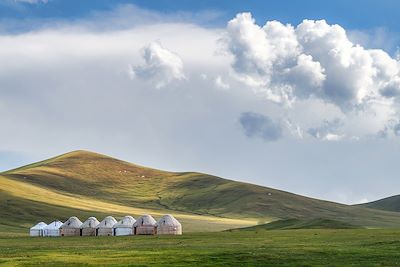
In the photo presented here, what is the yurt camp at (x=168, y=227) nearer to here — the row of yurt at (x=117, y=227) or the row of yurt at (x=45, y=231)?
the row of yurt at (x=117, y=227)

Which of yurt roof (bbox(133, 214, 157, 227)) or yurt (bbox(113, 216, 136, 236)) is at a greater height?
yurt roof (bbox(133, 214, 157, 227))

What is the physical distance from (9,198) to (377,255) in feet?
488

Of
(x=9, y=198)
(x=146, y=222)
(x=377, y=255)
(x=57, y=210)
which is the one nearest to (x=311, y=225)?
(x=146, y=222)

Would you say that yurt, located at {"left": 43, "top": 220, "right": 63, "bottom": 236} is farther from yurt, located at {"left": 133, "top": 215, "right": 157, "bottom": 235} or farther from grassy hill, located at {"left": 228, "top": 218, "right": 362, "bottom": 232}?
grassy hill, located at {"left": 228, "top": 218, "right": 362, "bottom": 232}

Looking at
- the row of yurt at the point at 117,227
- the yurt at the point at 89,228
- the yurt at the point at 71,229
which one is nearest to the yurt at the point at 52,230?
the row of yurt at the point at 117,227

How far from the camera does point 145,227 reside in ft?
352

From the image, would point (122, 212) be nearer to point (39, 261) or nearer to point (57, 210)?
point (57, 210)

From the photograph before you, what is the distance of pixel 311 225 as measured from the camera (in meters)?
121

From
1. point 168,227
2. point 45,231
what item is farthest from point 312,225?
point 45,231

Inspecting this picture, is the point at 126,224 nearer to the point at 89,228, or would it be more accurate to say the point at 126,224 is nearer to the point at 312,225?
the point at 89,228

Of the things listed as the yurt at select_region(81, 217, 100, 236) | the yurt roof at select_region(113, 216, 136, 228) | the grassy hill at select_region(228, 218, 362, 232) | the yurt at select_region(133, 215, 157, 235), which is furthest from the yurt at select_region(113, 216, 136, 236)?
the grassy hill at select_region(228, 218, 362, 232)

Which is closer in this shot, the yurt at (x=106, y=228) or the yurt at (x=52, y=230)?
the yurt at (x=106, y=228)

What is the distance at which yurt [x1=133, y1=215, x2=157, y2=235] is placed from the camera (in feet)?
350

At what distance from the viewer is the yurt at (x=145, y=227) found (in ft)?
350
